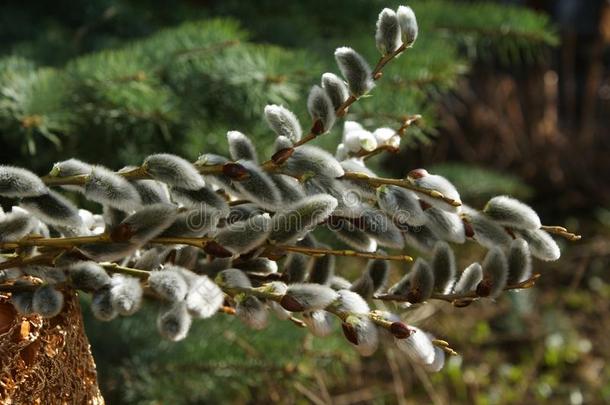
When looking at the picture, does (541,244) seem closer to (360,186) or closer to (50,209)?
(360,186)

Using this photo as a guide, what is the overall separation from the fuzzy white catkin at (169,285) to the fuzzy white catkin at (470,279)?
0.61 ft

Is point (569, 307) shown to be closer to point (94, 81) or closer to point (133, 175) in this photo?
point (94, 81)

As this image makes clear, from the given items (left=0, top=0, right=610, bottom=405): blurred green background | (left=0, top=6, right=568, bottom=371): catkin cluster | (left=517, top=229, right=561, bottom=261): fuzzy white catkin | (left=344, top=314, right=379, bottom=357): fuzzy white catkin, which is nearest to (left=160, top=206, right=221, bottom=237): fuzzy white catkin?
(left=0, top=6, right=568, bottom=371): catkin cluster

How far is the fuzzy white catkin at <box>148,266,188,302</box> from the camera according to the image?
52cm

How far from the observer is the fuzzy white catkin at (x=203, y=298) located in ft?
1.68

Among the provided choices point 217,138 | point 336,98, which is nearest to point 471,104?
point 217,138

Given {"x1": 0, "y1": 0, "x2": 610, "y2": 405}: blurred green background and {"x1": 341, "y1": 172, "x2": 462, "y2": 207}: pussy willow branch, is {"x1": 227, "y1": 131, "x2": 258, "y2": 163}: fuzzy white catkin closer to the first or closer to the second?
{"x1": 341, "y1": 172, "x2": 462, "y2": 207}: pussy willow branch

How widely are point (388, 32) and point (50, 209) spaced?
0.25 m

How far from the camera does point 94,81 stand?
3.27 feet

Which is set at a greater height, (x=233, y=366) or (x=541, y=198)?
(x=233, y=366)

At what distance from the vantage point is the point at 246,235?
536 millimetres

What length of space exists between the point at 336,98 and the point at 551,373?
153cm

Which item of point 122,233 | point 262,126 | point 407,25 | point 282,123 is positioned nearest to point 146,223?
point 122,233

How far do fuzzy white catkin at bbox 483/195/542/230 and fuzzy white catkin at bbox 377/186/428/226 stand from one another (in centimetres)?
5
